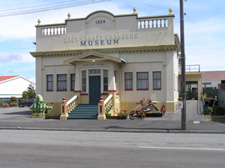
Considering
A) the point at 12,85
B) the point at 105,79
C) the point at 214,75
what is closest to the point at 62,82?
the point at 105,79

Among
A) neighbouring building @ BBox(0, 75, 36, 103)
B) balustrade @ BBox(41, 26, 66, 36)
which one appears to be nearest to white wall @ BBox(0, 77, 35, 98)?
neighbouring building @ BBox(0, 75, 36, 103)

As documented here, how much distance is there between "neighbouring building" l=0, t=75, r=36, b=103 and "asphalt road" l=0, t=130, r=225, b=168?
5176cm

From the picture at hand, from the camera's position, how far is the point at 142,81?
1014 inches

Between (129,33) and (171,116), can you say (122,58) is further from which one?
(171,116)

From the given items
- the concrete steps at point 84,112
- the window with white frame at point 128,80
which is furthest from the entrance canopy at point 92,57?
the concrete steps at point 84,112

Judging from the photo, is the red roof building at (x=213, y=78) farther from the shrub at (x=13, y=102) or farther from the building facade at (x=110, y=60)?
the building facade at (x=110, y=60)

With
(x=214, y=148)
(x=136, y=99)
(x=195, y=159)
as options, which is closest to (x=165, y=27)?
(x=136, y=99)

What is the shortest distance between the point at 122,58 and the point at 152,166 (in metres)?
18.1

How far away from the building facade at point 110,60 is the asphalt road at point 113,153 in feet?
40.2

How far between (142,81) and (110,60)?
3327 mm

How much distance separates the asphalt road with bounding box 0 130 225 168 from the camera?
330 inches

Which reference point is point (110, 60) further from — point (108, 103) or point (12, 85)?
point (12, 85)

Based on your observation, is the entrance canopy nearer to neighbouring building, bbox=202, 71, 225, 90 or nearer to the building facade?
the building facade

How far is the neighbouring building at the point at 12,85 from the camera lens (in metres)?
62.0
